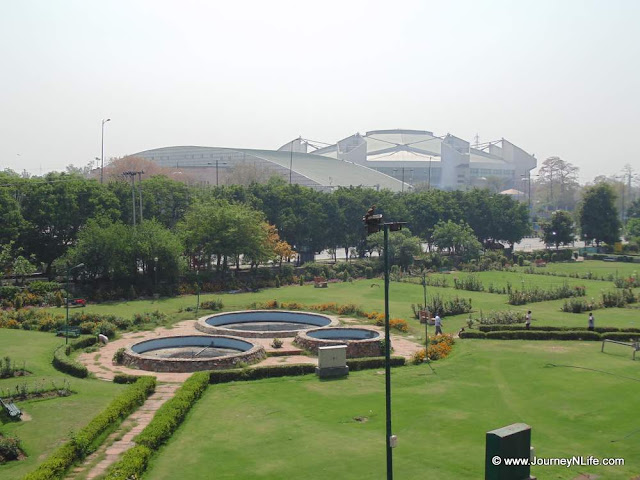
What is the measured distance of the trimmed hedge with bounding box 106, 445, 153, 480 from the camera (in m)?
12.7

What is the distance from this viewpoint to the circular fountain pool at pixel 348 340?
1022 inches

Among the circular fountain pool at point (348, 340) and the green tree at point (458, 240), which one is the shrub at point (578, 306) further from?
the green tree at point (458, 240)

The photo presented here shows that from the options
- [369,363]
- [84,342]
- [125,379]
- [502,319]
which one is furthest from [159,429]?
[502,319]

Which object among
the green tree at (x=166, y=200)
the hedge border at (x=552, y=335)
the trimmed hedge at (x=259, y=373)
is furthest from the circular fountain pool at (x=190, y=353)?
the green tree at (x=166, y=200)

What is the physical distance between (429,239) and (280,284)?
969 inches

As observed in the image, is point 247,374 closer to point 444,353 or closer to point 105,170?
point 444,353

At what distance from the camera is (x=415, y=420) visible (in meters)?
16.8

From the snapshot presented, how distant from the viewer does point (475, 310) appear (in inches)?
1399

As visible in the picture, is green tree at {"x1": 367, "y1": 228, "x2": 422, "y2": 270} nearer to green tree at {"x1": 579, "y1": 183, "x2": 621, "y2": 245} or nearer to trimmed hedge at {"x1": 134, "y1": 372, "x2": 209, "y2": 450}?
green tree at {"x1": 579, "y1": 183, "x2": 621, "y2": 245}

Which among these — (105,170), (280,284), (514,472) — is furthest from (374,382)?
(105,170)

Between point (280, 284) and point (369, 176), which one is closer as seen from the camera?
point (280, 284)

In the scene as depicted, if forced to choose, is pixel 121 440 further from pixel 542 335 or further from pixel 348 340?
pixel 542 335

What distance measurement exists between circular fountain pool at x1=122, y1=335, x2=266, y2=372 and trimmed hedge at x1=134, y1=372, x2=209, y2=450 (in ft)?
8.31

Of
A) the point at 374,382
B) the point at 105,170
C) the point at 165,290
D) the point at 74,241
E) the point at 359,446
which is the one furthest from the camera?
the point at 105,170
